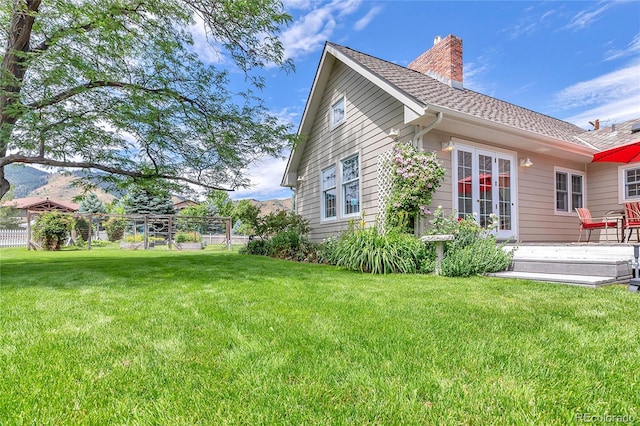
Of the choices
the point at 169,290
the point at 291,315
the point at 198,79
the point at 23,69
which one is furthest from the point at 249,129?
the point at 291,315

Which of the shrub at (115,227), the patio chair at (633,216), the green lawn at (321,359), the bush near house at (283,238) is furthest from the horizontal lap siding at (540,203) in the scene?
the shrub at (115,227)

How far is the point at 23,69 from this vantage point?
579 cm

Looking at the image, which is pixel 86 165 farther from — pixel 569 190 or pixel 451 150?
pixel 569 190

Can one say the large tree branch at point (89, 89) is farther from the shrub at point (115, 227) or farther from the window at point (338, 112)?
the shrub at point (115, 227)

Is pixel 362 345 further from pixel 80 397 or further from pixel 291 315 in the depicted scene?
pixel 80 397

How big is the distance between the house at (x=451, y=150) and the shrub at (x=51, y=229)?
11185mm

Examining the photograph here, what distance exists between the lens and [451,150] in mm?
6648

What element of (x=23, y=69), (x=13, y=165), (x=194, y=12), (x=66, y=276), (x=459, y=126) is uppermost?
(x=194, y=12)

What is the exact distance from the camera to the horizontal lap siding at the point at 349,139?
7418mm

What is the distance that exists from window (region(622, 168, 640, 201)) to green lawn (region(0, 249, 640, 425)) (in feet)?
21.6

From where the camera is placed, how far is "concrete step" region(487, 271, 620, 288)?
13.2 feet

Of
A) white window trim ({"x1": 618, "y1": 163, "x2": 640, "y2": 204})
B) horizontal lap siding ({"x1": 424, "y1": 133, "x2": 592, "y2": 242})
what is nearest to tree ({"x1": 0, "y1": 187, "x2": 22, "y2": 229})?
horizontal lap siding ({"x1": 424, "y1": 133, "x2": 592, "y2": 242})

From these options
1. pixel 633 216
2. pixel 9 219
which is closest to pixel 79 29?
pixel 633 216

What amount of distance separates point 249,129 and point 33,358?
20.8 ft
